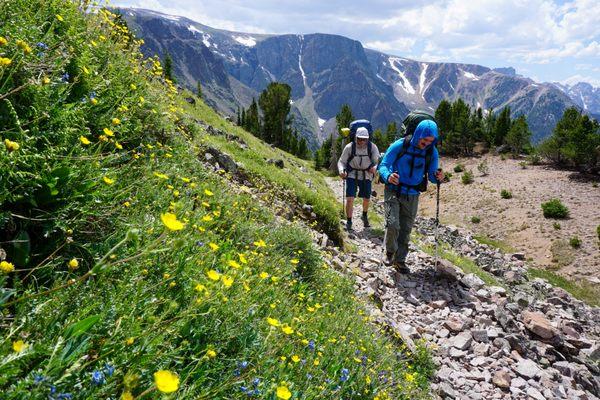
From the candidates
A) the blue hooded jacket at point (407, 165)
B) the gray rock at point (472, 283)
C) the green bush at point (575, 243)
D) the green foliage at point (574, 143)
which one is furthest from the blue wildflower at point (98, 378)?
the green foliage at point (574, 143)

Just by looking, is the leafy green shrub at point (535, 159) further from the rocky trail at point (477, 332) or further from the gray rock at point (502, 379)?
the gray rock at point (502, 379)

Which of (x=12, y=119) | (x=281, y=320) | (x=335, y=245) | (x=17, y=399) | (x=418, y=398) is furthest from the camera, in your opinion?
(x=335, y=245)

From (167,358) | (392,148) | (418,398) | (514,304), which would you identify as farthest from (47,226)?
(514,304)

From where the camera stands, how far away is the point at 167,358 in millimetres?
2033

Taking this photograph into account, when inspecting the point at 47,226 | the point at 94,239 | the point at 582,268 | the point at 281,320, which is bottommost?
the point at 582,268

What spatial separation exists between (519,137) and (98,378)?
2304 inches

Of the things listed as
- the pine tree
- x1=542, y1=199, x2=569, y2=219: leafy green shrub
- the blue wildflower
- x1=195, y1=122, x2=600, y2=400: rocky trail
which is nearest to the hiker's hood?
x1=195, y1=122, x2=600, y2=400: rocky trail

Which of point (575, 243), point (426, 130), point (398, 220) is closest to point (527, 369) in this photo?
point (398, 220)

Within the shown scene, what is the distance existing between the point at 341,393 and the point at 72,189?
8.51ft

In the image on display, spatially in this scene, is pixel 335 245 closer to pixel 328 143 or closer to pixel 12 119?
pixel 12 119

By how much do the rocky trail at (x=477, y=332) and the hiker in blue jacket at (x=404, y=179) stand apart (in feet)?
2.44

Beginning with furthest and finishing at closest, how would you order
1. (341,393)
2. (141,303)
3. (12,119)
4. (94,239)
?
(341,393), (94,239), (12,119), (141,303)

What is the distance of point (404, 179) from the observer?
795cm

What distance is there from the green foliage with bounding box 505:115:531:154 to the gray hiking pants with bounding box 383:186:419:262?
5033 centimetres
